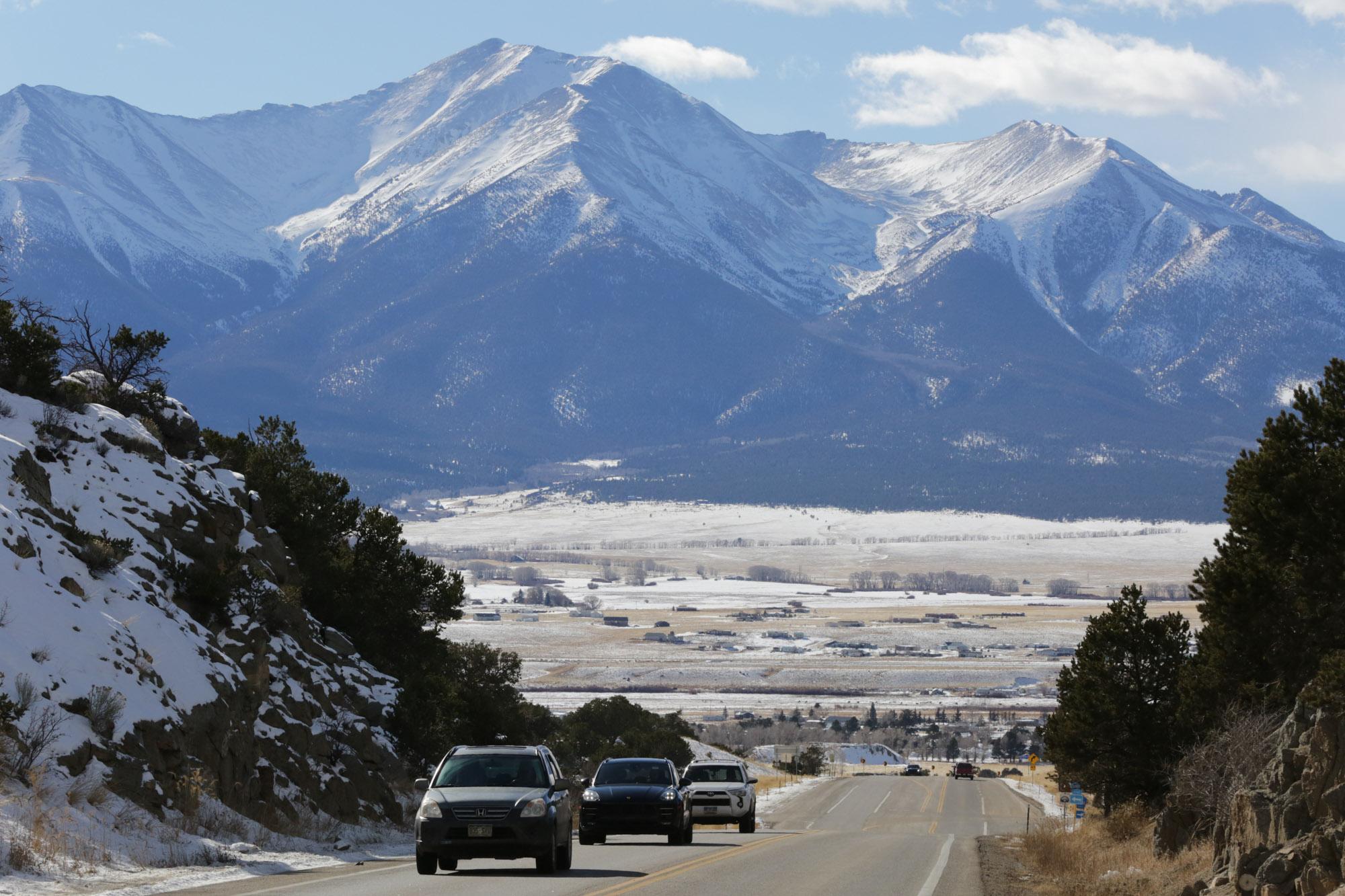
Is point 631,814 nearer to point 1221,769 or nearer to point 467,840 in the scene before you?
point 467,840

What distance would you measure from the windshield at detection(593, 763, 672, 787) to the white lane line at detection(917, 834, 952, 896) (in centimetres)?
523

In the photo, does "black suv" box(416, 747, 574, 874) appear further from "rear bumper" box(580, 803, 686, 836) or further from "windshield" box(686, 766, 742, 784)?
"windshield" box(686, 766, 742, 784)

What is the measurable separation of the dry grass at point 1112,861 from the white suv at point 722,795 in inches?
253

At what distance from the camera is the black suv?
22453 mm

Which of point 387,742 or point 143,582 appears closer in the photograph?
point 143,582

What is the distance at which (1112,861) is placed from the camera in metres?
29.5

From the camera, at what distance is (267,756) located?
30312 millimetres

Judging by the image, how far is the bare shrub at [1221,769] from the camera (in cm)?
2677

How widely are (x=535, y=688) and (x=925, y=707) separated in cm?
4439

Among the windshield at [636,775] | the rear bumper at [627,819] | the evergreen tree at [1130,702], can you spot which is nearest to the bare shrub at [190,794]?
the rear bumper at [627,819]

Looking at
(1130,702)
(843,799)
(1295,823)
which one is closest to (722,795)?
(1130,702)

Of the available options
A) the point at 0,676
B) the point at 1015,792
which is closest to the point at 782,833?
the point at 0,676

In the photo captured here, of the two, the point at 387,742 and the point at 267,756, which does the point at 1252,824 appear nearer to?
the point at 267,756

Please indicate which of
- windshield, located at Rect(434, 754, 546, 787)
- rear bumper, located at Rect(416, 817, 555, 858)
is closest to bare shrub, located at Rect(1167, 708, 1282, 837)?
windshield, located at Rect(434, 754, 546, 787)
